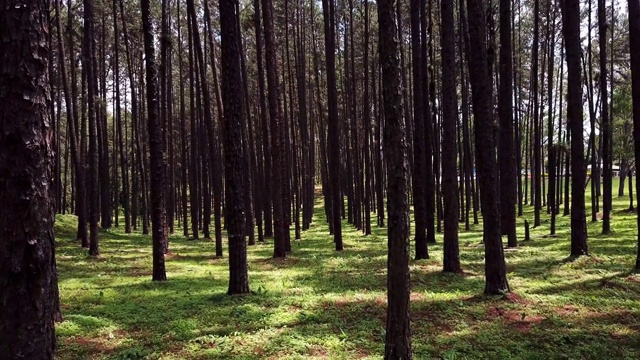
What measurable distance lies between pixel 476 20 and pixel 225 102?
18.5 feet

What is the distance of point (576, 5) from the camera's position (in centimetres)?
1310

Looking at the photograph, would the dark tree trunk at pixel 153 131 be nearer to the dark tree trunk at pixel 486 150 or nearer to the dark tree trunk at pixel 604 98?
the dark tree trunk at pixel 486 150

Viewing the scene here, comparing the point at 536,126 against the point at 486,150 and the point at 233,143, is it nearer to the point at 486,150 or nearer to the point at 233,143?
the point at 486,150

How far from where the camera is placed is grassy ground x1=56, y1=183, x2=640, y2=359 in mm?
6527

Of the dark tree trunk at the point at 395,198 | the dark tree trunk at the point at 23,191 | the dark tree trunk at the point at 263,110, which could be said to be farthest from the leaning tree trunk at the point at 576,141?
the dark tree trunk at the point at 23,191

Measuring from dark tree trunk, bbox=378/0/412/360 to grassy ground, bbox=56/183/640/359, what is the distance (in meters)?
1.18

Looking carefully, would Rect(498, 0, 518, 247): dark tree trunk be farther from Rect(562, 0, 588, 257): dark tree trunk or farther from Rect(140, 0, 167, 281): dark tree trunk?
Rect(140, 0, 167, 281): dark tree trunk

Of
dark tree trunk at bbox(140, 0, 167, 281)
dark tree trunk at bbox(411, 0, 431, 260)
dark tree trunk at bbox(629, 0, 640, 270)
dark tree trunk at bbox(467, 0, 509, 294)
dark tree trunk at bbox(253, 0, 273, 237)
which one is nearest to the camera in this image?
dark tree trunk at bbox(467, 0, 509, 294)

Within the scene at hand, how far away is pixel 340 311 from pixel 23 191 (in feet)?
22.4

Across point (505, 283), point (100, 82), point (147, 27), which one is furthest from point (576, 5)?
point (100, 82)

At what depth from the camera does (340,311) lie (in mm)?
8578

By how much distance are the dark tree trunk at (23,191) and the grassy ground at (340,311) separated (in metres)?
3.89

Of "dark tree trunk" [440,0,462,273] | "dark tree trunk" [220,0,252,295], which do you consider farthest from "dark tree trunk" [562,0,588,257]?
"dark tree trunk" [220,0,252,295]

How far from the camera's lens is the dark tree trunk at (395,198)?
5.21m
